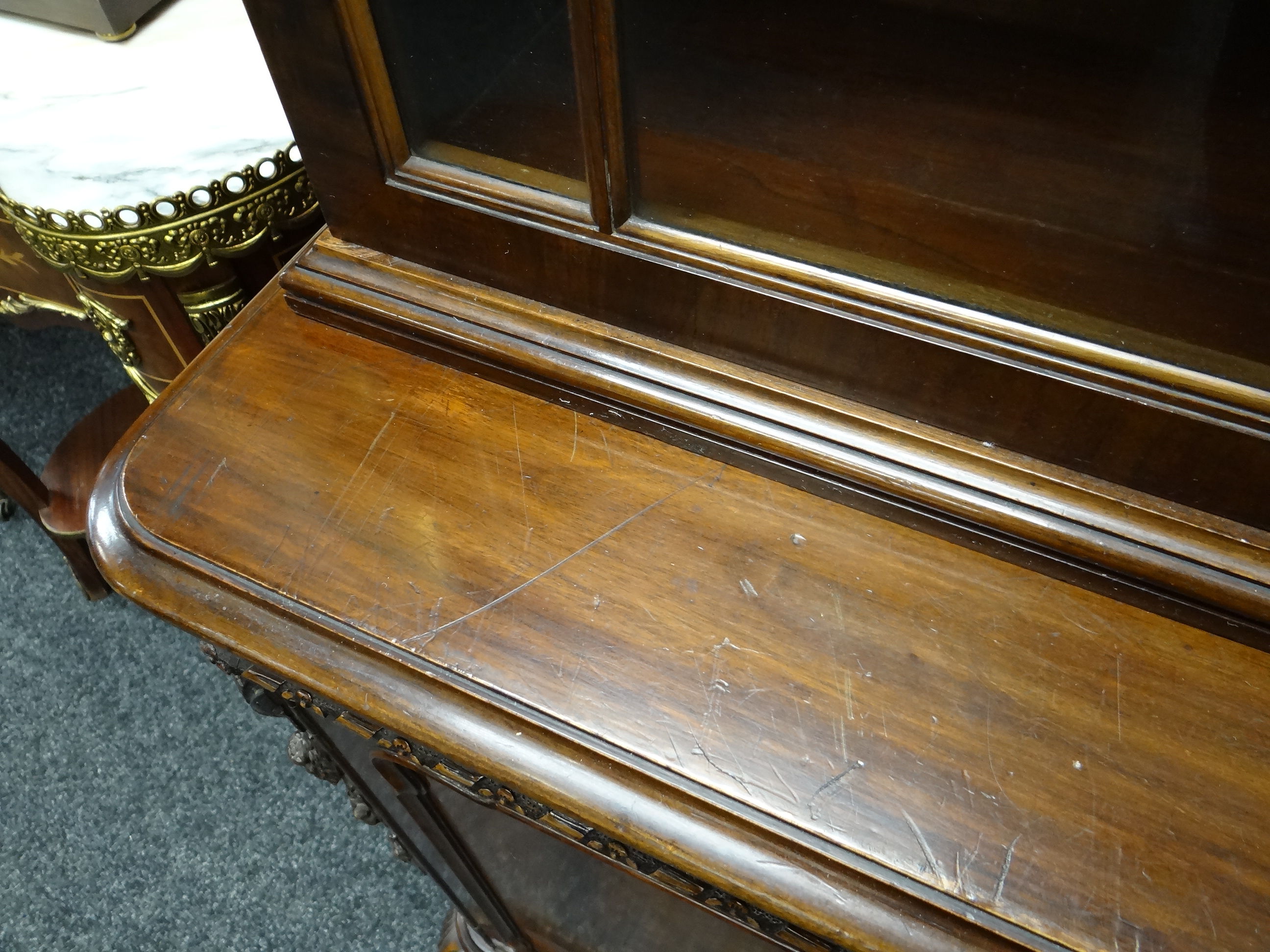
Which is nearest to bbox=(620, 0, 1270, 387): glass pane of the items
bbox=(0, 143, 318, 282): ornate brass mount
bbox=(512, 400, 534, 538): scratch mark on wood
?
bbox=(512, 400, 534, 538): scratch mark on wood

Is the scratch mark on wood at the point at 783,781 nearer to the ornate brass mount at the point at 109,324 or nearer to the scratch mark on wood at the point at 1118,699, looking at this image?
the scratch mark on wood at the point at 1118,699

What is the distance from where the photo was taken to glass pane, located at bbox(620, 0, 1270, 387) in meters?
0.30

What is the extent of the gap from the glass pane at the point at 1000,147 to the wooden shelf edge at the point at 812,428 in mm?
67

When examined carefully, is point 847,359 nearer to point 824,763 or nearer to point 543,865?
point 824,763

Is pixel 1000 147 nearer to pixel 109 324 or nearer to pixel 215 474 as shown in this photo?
pixel 215 474

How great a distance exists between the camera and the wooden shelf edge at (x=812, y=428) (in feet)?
1.27

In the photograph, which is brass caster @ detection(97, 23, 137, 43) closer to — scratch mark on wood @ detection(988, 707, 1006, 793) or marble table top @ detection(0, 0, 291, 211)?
marble table top @ detection(0, 0, 291, 211)

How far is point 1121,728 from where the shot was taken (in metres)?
0.38

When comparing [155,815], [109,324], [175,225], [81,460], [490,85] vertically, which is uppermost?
[490,85]

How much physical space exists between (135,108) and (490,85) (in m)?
0.51

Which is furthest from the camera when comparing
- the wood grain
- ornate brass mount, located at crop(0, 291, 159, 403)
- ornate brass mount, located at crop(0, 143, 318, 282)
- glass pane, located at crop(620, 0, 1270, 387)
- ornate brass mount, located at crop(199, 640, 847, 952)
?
the wood grain

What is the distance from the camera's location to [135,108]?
78 cm

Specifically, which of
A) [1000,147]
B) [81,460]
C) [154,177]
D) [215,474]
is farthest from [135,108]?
[1000,147]

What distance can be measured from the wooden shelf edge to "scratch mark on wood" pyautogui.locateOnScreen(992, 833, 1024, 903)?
0.39ft
